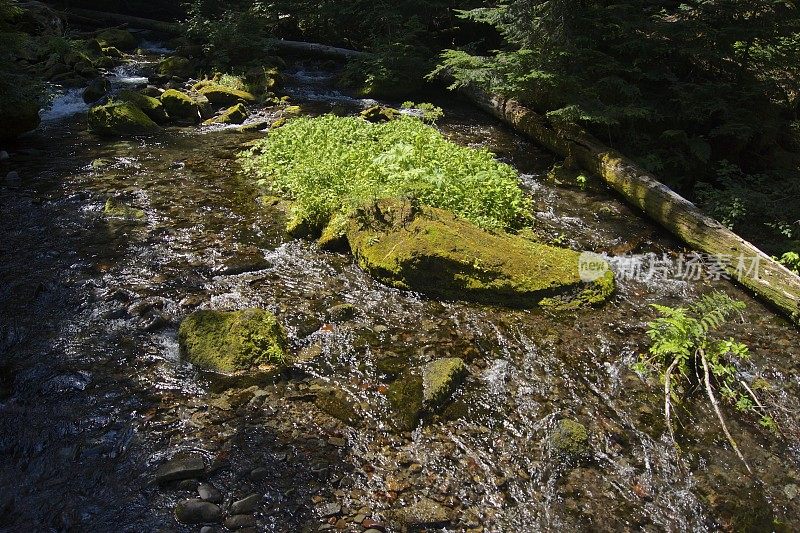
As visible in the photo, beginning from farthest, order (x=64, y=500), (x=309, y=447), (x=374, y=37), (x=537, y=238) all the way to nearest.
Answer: (x=374, y=37)
(x=537, y=238)
(x=309, y=447)
(x=64, y=500)

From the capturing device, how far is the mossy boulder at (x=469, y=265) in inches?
282

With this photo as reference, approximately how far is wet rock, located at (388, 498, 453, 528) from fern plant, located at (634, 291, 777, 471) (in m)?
2.87

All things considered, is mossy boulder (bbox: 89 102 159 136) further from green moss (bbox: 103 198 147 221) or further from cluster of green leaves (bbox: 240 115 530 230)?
green moss (bbox: 103 198 147 221)

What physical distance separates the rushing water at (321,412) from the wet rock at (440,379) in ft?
0.63

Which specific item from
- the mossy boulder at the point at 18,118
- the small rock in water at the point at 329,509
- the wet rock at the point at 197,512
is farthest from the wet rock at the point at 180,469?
the mossy boulder at the point at 18,118

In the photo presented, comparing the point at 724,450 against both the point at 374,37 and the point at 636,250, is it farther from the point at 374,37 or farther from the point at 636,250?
the point at 374,37

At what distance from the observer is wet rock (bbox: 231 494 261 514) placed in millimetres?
4280

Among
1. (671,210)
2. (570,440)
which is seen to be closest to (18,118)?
(570,440)

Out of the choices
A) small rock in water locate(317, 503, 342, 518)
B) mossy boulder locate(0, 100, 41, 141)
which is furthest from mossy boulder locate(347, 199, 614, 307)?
mossy boulder locate(0, 100, 41, 141)

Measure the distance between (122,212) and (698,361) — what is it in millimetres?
9390

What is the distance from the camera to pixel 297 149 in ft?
37.0

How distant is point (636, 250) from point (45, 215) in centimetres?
1048

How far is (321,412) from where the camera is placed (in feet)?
17.6

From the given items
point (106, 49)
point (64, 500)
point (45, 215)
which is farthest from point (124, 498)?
point (106, 49)
